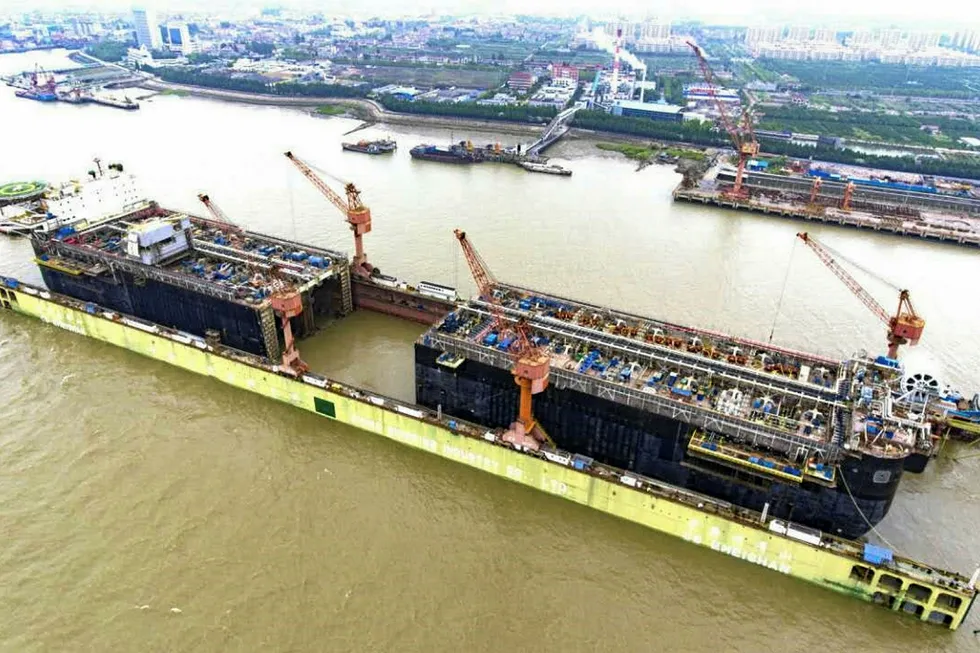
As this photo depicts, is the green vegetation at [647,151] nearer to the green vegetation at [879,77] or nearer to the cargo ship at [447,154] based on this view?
the cargo ship at [447,154]

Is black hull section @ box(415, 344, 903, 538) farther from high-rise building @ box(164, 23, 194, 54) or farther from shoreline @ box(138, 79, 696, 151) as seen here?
high-rise building @ box(164, 23, 194, 54)

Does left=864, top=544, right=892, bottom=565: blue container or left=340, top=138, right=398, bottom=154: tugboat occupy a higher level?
left=340, top=138, right=398, bottom=154: tugboat

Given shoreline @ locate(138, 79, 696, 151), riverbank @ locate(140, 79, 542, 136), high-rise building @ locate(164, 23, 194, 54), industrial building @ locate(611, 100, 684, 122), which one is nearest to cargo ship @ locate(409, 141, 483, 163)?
shoreline @ locate(138, 79, 696, 151)

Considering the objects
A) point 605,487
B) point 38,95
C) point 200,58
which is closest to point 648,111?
point 605,487

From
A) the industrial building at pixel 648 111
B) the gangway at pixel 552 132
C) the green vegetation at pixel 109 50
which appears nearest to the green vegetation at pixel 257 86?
the green vegetation at pixel 109 50

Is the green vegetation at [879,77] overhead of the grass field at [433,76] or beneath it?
overhead
